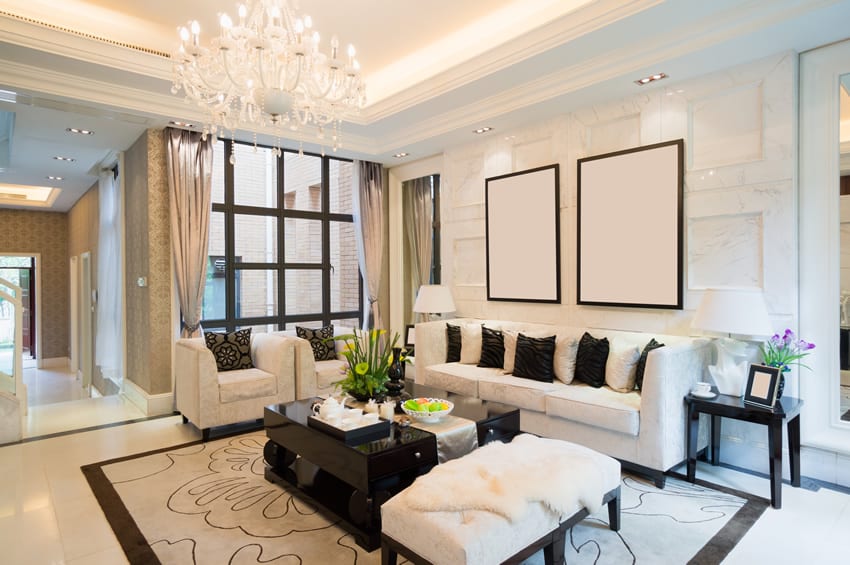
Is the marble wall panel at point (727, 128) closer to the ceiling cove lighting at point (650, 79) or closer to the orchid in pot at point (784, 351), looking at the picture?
the ceiling cove lighting at point (650, 79)

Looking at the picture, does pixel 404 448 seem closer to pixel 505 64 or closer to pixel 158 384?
pixel 505 64

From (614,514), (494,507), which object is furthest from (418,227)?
(494,507)

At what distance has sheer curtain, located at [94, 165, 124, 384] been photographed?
589 centimetres

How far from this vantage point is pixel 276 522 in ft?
8.80

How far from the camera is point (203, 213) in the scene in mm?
4996

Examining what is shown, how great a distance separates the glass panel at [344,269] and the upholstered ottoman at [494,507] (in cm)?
427

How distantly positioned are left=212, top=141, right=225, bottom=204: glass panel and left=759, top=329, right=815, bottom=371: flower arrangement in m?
5.12

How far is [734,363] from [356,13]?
3787 millimetres

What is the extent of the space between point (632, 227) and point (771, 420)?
5.79 ft

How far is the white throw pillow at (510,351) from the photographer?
4.37 meters

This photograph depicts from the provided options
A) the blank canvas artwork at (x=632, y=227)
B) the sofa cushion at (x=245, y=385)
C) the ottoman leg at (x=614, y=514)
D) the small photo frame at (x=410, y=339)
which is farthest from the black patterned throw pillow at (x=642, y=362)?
the sofa cushion at (x=245, y=385)

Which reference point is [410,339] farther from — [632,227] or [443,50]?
[443,50]

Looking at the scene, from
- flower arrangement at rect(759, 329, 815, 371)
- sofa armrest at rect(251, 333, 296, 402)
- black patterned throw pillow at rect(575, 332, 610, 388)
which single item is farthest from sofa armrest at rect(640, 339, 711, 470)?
sofa armrest at rect(251, 333, 296, 402)

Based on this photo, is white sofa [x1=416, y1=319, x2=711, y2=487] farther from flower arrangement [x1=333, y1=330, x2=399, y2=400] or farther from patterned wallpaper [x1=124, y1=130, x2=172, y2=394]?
patterned wallpaper [x1=124, y1=130, x2=172, y2=394]
